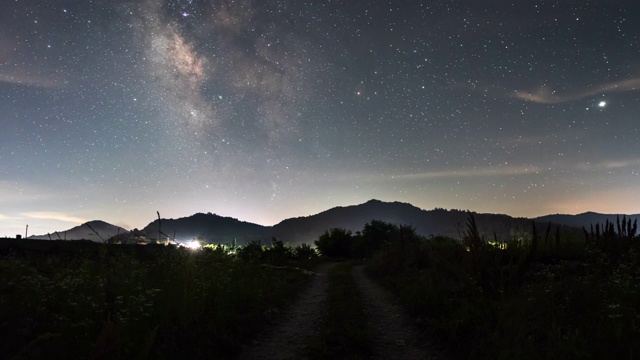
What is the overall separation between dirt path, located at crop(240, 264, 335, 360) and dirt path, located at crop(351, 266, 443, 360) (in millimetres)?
1394

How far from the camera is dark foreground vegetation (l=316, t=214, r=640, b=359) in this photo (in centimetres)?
519

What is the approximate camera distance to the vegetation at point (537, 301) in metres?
5.17

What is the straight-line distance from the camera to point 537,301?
6621mm

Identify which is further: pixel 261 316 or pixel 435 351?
pixel 261 316

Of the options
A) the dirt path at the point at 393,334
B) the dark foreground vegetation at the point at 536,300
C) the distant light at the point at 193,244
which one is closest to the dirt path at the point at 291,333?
the dirt path at the point at 393,334

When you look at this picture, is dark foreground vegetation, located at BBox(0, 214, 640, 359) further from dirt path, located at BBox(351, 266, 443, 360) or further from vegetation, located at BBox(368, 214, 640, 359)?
dirt path, located at BBox(351, 266, 443, 360)

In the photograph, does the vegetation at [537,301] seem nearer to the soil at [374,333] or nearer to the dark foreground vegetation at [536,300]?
the dark foreground vegetation at [536,300]

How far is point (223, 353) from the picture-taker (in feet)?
22.0

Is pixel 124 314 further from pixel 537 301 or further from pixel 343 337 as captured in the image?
pixel 537 301

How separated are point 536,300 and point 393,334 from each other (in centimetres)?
294

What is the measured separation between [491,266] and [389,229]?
41989 millimetres

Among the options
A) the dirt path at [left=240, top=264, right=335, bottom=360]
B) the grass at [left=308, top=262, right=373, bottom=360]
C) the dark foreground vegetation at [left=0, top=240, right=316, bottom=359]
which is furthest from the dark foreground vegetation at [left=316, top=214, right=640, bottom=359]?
the dark foreground vegetation at [left=0, top=240, right=316, bottom=359]

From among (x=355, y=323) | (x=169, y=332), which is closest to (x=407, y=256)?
(x=355, y=323)

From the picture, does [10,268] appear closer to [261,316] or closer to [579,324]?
[261,316]
